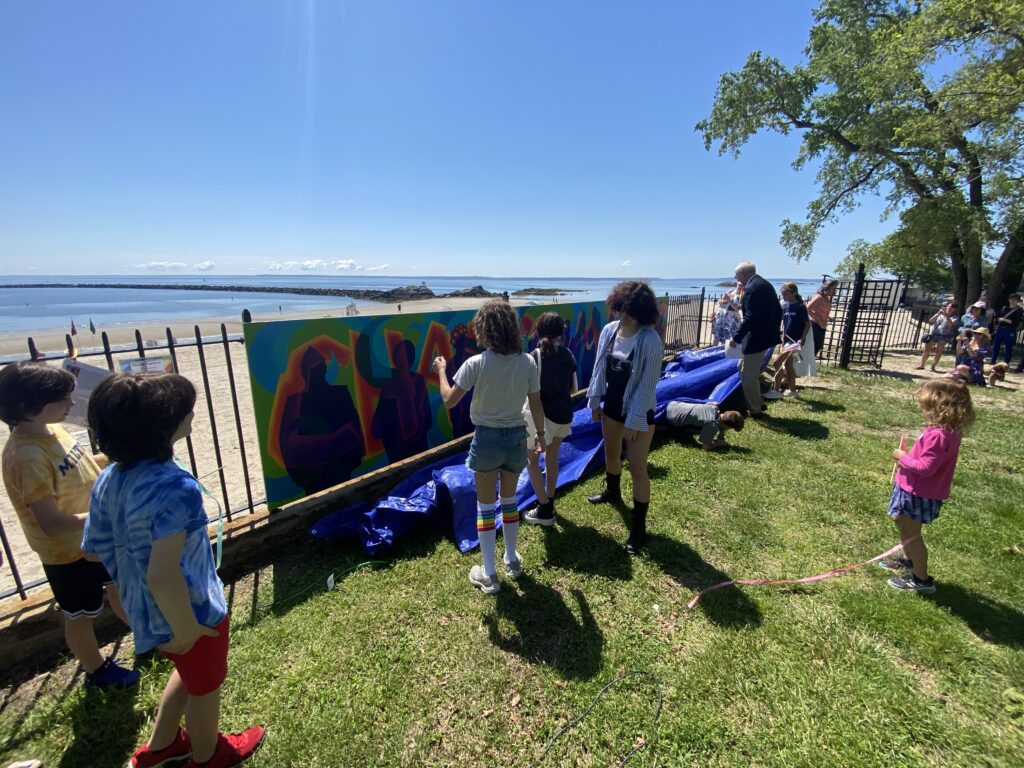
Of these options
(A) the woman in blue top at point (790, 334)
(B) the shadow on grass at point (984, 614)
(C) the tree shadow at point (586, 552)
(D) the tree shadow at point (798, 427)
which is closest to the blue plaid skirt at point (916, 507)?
(B) the shadow on grass at point (984, 614)

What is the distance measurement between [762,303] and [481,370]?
551 cm

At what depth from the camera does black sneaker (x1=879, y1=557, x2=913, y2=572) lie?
11.4ft

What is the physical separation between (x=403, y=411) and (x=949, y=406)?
4.69 m

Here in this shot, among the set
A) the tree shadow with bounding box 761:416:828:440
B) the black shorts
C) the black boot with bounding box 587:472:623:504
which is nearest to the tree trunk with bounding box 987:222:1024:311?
the tree shadow with bounding box 761:416:828:440

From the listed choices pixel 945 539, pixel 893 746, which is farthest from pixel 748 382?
pixel 893 746

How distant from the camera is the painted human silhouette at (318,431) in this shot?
415 centimetres

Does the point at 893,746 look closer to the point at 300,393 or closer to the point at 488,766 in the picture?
the point at 488,766

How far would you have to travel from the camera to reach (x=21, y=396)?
206 centimetres

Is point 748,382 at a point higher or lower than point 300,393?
lower

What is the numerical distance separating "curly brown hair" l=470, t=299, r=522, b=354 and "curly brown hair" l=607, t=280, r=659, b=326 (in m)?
0.98

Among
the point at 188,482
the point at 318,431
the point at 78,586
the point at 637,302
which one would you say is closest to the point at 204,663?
the point at 188,482

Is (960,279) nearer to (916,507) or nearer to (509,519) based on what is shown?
(916,507)

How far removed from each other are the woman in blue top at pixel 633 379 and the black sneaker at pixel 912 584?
180 cm

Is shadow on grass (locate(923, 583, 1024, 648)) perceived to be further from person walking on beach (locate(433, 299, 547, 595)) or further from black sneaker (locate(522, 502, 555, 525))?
person walking on beach (locate(433, 299, 547, 595))
